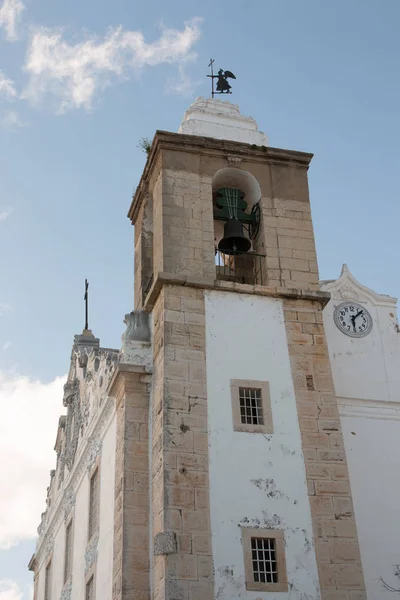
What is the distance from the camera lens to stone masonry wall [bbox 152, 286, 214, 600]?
1359 centimetres

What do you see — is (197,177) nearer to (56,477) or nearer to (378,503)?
(378,503)

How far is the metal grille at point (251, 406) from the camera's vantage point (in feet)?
50.3

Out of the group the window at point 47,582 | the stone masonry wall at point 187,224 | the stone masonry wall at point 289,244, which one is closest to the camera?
the stone masonry wall at point 187,224

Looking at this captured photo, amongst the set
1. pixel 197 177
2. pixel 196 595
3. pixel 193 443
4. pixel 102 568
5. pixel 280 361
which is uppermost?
pixel 197 177

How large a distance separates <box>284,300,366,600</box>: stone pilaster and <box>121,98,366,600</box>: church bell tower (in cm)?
2

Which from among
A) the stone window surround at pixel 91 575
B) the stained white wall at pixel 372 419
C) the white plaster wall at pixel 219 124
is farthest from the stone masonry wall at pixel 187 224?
the stone window surround at pixel 91 575

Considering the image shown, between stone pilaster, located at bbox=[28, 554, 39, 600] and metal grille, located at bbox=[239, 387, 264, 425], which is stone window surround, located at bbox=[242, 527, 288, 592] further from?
stone pilaster, located at bbox=[28, 554, 39, 600]

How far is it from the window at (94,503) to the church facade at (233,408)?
70mm

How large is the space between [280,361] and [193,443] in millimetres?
2393

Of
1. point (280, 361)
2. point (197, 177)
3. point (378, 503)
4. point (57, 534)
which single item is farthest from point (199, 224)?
point (57, 534)

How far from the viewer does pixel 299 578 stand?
45.4 feet

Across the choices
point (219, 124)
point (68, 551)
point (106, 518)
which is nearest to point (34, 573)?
point (68, 551)

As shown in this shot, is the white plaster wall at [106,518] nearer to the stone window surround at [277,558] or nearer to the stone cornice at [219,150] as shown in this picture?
the stone window surround at [277,558]

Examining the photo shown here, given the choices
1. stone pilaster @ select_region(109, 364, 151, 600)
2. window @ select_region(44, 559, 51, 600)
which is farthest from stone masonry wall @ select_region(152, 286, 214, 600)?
window @ select_region(44, 559, 51, 600)
